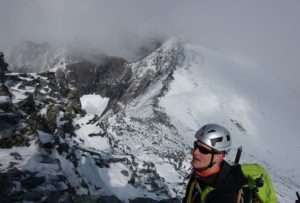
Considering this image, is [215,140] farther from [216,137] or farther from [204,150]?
[204,150]

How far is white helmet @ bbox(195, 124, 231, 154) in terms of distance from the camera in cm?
930

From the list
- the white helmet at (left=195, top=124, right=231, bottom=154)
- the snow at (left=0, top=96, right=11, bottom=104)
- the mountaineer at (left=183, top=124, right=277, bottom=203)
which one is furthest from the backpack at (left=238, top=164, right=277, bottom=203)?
the snow at (left=0, top=96, right=11, bottom=104)

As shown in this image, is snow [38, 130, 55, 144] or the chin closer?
the chin

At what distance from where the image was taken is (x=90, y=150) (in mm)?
63562

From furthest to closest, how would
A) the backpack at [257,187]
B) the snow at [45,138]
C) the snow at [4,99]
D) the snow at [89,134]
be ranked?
the snow at [89,134], the snow at [4,99], the snow at [45,138], the backpack at [257,187]

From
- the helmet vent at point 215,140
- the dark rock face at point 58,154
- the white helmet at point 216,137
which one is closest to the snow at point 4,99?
the dark rock face at point 58,154

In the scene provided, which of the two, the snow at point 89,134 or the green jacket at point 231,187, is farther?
the snow at point 89,134

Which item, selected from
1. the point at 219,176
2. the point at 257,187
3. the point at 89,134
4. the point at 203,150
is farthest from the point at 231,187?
the point at 89,134

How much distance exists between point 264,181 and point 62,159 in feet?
126

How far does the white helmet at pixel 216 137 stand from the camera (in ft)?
30.5

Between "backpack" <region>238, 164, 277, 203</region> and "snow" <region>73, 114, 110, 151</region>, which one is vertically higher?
"backpack" <region>238, 164, 277, 203</region>

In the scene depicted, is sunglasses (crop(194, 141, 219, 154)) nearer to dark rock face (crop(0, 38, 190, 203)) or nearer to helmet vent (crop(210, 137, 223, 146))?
helmet vent (crop(210, 137, 223, 146))

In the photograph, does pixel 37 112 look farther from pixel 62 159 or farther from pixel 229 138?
pixel 229 138

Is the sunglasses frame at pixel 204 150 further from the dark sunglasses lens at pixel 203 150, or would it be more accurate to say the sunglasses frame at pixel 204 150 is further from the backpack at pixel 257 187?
the backpack at pixel 257 187
